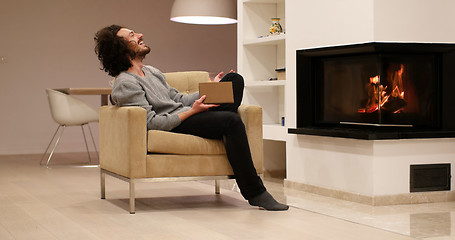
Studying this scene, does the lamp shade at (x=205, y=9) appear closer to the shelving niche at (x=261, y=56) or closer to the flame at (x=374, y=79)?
the shelving niche at (x=261, y=56)

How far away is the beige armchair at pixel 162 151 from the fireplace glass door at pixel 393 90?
75 cm

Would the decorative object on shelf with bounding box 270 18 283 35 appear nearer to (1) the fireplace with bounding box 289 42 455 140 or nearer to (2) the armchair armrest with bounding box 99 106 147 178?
(1) the fireplace with bounding box 289 42 455 140

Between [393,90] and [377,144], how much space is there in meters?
0.39

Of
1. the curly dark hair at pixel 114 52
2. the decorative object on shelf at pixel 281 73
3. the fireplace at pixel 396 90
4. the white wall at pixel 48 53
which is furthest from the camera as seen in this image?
the white wall at pixel 48 53

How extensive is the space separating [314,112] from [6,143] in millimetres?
4373

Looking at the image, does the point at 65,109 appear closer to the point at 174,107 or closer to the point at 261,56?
the point at 261,56

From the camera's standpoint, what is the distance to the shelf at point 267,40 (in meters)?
4.97

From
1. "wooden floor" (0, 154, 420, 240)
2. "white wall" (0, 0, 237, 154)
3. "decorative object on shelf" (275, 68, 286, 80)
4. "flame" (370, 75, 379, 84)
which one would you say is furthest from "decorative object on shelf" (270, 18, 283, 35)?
"white wall" (0, 0, 237, 154)

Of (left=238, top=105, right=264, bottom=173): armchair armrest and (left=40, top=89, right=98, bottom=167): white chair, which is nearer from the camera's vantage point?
(left=238, top=105, right=264, bottom=173): armchair armrest

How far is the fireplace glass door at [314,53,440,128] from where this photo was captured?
4094 millimetres

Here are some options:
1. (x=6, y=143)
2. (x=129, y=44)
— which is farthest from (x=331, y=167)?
(x=6, y=143)

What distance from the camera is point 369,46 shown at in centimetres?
395

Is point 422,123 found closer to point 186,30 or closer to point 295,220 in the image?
point 295,220

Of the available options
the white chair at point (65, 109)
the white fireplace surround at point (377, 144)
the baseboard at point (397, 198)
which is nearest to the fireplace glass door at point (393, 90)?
the white fireplace surround at point (377, 144)
